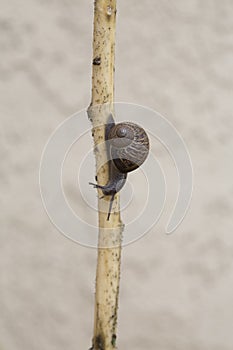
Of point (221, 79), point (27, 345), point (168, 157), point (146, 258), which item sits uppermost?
point (221, 79)

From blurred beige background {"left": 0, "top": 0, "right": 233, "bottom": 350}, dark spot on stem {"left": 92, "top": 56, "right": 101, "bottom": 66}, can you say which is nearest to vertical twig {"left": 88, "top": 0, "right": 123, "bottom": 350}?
dark spot on stem {"left": 92, "top": 56, "right": 101, "bottom": 66}

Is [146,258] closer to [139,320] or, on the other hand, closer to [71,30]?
[139,320]

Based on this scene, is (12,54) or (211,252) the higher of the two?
(12,54)

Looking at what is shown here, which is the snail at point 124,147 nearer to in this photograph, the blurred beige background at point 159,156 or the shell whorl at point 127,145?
the shell whorl at point 127,145

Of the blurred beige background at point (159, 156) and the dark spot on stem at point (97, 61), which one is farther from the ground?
the blurred beige background at point (159, 156)

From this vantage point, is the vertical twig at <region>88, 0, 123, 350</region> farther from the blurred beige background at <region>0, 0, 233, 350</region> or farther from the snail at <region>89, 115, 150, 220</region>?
the blurred beige background at <region>0, 0, 233, 350</region>

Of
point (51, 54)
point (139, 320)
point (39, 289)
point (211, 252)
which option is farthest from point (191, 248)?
point (51, 54)

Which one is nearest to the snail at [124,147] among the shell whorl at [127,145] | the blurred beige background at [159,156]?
the shell whorl at [127,145]
